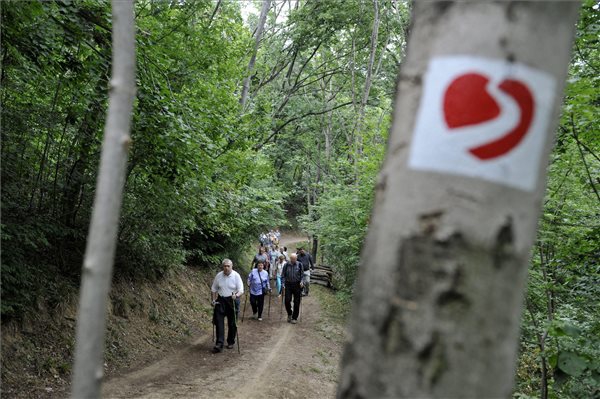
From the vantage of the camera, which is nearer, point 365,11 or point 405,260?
point 405,260

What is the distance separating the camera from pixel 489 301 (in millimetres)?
815

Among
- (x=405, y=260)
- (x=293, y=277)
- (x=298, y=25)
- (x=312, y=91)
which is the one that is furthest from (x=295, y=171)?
(x=405, y=260)

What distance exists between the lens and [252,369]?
8.62 metres

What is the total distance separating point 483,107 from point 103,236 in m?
1.03

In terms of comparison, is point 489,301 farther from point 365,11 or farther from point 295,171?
point 295,171

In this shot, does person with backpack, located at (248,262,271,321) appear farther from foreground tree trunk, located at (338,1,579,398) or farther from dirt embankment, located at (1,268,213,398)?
foreground tree trunk, located at (338,1,579,398)

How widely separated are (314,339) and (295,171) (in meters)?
Result: 26.9

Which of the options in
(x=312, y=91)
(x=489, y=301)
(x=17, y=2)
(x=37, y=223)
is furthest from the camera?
(x=312, y=91)

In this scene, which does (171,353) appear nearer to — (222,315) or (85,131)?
(222,315)

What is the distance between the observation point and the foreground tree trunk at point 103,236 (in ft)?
3.82

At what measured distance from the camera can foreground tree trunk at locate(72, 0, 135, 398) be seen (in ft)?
3.82

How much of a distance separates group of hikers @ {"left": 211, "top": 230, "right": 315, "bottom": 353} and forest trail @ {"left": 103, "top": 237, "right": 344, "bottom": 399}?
48 cm

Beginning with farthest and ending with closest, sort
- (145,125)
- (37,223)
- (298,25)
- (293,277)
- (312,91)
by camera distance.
A: (312,91)
(298,25)
(293,277)
(37,223)
(145,125)

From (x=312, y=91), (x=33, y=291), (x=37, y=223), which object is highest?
(x=312, y=91)
